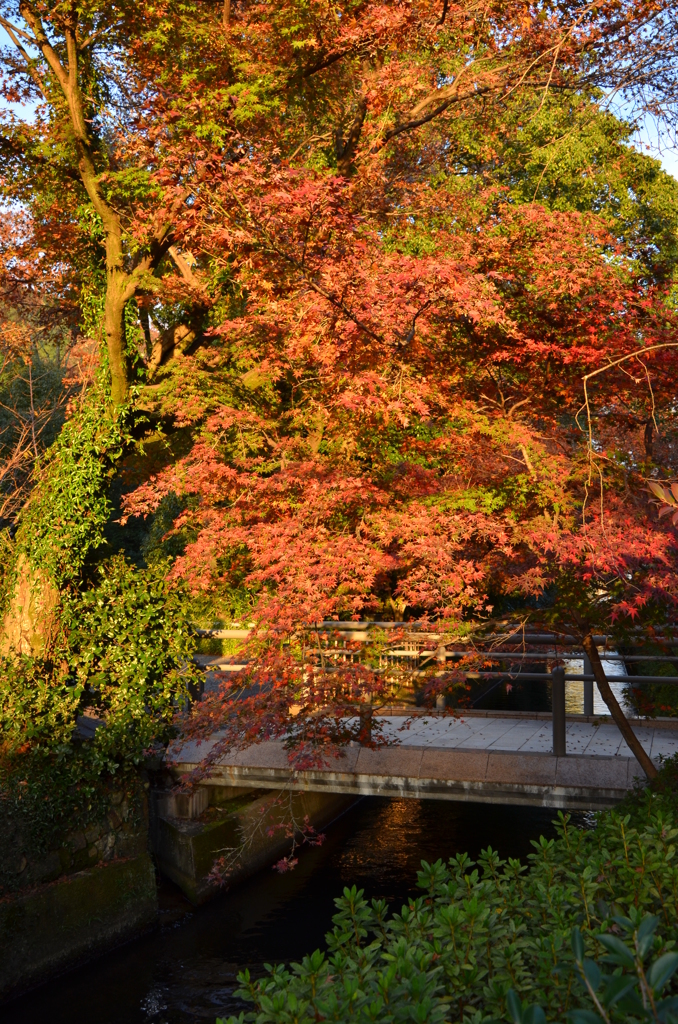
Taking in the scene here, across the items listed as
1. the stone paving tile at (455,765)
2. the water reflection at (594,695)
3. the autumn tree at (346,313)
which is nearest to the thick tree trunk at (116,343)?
the autumn tree at (346,313)

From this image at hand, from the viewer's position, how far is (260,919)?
1097cm


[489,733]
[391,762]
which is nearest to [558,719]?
[489,733]

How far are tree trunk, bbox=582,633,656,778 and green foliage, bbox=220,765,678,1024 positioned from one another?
11.2 ft

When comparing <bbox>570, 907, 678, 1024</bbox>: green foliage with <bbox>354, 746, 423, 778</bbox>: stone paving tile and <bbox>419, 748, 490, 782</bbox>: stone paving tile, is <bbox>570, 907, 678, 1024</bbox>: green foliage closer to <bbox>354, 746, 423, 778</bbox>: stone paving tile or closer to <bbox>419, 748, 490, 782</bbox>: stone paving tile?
<bbox>419, 748, 490, 782</bbox>: stone paving tile

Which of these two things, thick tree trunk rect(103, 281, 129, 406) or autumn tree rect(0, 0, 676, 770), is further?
thick tree trunk rect(103, 281, 129, 406)

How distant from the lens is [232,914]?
11.1m

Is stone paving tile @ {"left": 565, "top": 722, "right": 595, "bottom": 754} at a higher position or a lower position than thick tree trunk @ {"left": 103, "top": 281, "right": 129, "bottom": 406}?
lower

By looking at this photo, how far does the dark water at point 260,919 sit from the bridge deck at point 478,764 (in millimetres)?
1751

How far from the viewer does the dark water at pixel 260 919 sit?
8.88 m

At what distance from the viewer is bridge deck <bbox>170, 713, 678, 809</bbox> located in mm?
9117

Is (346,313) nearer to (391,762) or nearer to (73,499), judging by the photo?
(73,499)

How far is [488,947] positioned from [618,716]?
17.5ft

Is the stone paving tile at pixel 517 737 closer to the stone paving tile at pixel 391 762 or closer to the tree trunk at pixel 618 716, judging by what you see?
the stone paving tile at pixel 391 762

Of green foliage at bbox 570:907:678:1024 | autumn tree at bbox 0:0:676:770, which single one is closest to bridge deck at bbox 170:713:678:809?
autumn tree at bbox 0:0:676:770
